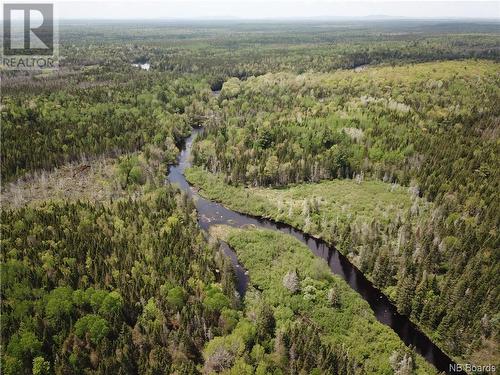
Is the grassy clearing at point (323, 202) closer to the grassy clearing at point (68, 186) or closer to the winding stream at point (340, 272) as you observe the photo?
the winding stream at point (340, 272)

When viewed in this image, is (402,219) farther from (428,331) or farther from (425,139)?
(425,139)

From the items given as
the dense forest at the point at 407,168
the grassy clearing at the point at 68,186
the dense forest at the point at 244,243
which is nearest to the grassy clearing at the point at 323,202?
the dense forest at the point at 244,243

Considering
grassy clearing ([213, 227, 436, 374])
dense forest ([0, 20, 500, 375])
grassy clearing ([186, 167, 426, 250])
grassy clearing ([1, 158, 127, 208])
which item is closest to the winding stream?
dense forest ([0, 20, 500, 375])

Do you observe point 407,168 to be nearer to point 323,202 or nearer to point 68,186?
point 323,202

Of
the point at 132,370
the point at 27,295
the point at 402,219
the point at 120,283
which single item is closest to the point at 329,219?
the point at 402,219

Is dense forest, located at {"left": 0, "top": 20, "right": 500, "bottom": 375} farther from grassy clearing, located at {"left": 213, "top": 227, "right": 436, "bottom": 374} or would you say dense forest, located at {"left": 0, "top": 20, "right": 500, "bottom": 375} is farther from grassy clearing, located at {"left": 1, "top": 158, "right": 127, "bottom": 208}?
grassy clearing, located at {"left": 1, "top": 158, "right": 127, "bottom": 208}

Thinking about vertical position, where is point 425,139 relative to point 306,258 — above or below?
above
